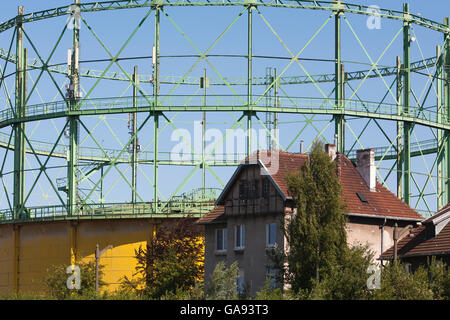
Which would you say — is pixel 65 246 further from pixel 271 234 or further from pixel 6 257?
pixel 271 234

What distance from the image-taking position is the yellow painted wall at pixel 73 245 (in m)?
62.6

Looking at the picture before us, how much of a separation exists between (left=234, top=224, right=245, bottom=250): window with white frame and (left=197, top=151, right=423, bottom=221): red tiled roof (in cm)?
308

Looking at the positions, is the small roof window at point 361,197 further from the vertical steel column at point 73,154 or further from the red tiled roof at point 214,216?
the vertical steel column at point 73,154

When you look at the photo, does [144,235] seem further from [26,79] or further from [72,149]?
[26,79]

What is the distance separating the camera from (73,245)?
208 ft

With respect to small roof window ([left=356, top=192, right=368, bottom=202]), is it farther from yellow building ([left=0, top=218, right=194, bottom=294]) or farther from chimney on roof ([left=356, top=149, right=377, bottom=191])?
yellow building ([left=0, top=218, right=194, bottom=294])

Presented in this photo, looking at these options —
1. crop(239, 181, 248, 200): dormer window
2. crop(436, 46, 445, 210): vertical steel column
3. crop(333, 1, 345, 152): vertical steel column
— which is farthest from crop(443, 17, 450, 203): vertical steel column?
crop(239, 181, 248, 200): dormer window

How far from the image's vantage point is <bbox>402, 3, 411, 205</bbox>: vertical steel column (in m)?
66.6

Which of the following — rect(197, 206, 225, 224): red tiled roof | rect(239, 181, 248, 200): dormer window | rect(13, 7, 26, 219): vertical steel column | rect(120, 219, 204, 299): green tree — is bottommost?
rect(120, 219, 204, 299): green tree

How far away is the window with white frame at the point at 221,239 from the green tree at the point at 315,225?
31.4ft

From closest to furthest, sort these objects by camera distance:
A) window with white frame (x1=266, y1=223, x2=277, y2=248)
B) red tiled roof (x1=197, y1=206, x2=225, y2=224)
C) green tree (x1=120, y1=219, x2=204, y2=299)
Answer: window with white frame (x1=266, y1=223, x2=277, y2=248) < red tiled roof (x1=197, y1=206, x2=225, y2=224) < green tree (x1=120, y1=219, x2=204, y2=299)

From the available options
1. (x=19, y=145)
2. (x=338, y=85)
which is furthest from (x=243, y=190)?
(x=19, y=145)

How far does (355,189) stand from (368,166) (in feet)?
6.16
